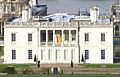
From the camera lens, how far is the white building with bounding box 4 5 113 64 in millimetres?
73375

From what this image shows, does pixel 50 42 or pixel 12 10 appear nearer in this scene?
pixel 50 42

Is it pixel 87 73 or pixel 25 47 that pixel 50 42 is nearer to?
pixel 25 47

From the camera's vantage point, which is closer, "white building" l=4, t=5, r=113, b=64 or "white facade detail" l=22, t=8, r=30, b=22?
"white building" l=4, t=5, r=113, b=64

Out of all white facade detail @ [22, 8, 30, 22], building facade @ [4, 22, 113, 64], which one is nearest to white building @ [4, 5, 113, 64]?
building facade @ [4, 22, 113, 64]

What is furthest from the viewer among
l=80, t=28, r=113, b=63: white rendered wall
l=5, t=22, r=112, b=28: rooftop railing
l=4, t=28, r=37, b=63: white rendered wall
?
l=4, t=28, r=37, b=63: white rendered wall

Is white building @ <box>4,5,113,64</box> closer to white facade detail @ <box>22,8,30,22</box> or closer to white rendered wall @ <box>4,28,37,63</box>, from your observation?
white rendered wall @ <box>4,28,37,63</box>

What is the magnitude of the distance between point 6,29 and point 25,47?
2.55 meters

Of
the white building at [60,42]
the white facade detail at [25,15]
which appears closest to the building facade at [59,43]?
the white building at [60,42]

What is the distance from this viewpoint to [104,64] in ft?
235

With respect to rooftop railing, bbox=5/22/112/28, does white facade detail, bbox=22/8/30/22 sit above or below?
above

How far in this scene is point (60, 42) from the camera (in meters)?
74.0

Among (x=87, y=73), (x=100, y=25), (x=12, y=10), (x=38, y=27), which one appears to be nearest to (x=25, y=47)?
(x=38, y=27)

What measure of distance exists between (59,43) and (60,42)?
14cm

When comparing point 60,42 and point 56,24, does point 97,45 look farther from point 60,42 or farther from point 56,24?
point 56,24
